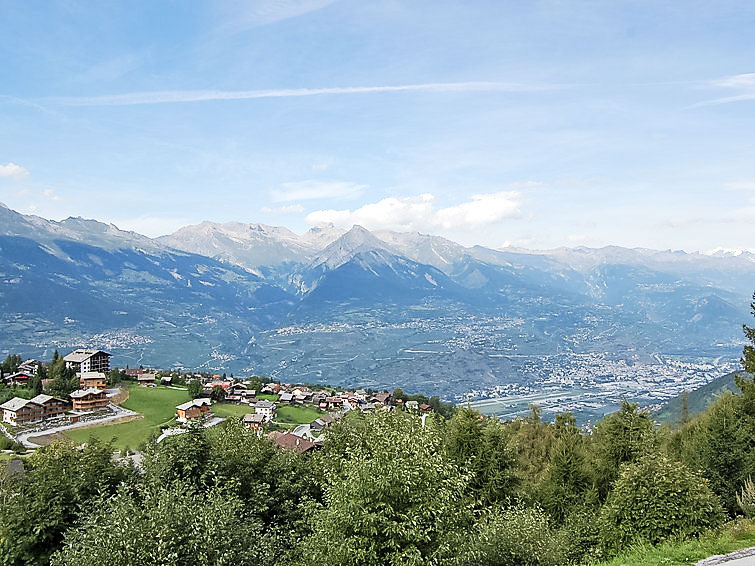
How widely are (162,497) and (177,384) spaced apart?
269 ft

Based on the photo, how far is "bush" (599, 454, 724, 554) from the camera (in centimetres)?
1856

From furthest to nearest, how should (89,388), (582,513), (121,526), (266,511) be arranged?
(89,388) < (582,513) < (266,511) < (121,526)

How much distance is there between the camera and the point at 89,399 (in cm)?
6812

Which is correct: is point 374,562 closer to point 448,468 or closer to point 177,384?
point 448,468

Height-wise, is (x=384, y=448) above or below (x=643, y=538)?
above

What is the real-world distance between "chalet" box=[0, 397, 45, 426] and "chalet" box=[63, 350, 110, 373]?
91.3 feet

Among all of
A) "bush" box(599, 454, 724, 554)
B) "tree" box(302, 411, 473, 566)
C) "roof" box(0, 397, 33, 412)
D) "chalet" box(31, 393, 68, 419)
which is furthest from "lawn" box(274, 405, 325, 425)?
"tree" box(302, 411, 473, 566)

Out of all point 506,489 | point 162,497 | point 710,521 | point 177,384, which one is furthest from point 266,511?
point 177,384

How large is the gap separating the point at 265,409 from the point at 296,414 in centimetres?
564

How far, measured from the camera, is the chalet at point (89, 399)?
218 ft

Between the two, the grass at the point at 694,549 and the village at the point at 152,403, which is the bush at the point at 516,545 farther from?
the village at the point at 152,403

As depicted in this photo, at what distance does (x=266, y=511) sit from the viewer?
21.5m

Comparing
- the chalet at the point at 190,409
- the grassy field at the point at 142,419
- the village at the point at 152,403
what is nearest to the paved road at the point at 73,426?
the village at the point at 152,403

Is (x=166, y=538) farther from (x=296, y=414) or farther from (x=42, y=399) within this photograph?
(x=296, y=414)
